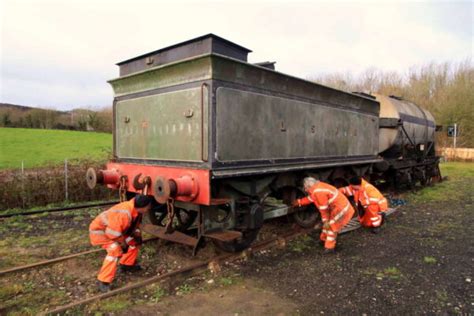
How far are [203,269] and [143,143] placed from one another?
2.13 metres

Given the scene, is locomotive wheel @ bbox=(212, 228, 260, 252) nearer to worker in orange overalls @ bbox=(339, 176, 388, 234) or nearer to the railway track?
the railway track

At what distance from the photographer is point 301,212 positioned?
7023 millimetres

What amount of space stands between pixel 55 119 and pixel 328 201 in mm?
39897

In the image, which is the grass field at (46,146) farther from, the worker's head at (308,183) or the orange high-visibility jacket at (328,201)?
the orange high-visibility jacket at (328,201)

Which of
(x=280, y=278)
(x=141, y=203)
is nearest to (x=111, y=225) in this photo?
(x=141, y=203)

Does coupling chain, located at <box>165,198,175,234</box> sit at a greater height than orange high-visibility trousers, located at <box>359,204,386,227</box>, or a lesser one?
greater

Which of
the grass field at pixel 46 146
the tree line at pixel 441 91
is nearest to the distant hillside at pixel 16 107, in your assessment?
the grass field at pixel 46 146

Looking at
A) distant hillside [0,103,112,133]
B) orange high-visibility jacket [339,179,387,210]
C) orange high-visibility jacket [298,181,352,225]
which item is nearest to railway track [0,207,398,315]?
orange high-visibility jacket [298,181,352,225]

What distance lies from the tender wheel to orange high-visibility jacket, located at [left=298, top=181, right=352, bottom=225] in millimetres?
632

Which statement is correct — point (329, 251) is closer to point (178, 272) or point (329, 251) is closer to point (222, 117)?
point (178, 272)

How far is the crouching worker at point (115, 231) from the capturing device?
4.08 metres

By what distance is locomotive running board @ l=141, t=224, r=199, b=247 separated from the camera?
Answer: 4.69m

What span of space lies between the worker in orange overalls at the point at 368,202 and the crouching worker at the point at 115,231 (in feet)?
14.1

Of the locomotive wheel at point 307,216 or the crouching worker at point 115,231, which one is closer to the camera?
the crouching worker at point 115,231
